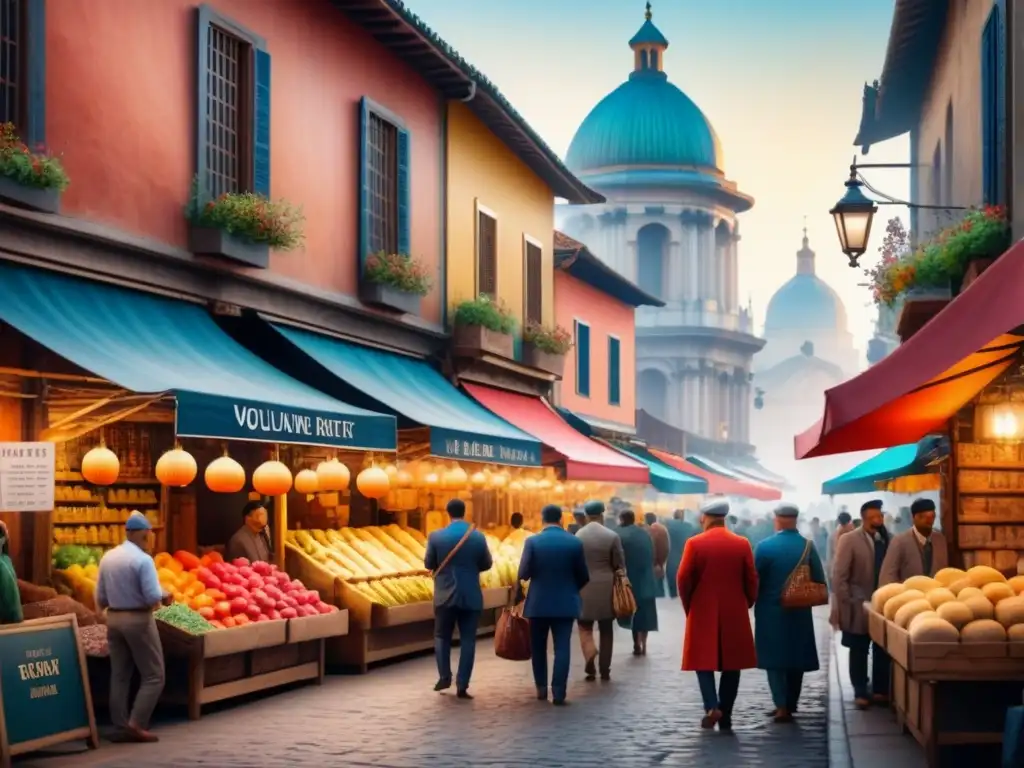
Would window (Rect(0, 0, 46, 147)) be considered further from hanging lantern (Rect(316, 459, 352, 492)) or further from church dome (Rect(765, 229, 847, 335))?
church dome (Rect(765, 229, 847, 335))

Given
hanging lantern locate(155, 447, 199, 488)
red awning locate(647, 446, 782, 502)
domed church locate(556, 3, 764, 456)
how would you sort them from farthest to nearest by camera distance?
1. domed church locate(556, 3, 764, 456)
2. red awning locate(647, 446, 782, 502)
3. hanging lantern locate(155, 447, 199, 488)

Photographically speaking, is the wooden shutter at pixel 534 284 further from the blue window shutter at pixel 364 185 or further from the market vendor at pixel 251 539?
the market vendor at pixel 251 539

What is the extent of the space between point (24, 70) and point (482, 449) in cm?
904

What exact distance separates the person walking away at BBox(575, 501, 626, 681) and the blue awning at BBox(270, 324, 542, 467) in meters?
2.89

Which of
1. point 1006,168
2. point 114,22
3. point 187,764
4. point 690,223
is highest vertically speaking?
point 690,223

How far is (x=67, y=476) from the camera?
16.9 meters

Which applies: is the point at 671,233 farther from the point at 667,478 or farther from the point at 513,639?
the point at 513,639

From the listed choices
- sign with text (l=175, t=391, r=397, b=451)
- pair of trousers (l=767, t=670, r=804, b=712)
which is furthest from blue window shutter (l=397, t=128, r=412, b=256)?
pair of trousers (l=767, t=670, r=804, b=712)

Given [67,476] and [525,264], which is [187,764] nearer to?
[67,476]

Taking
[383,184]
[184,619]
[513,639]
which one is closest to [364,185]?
[383,184]

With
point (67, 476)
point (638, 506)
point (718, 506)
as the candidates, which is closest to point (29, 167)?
point (67, 476)

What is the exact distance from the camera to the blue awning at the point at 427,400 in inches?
803

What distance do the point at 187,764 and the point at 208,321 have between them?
678 cm

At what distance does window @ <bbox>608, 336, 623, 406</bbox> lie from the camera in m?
43.6
